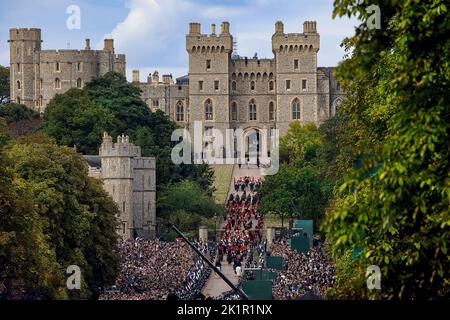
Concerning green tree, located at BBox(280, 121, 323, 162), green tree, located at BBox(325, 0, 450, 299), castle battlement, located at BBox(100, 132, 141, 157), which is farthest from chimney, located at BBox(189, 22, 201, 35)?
green tree, located at BBox(325, 0, 450, 299)

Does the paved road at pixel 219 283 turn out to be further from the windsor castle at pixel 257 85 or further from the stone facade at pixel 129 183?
the windsor castle at pixel 257 85

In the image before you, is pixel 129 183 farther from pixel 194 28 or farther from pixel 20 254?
pixel 194 28

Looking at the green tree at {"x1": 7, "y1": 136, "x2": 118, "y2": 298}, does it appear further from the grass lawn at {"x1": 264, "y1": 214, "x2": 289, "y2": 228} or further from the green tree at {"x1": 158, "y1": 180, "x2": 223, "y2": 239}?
the grass lawn at {"x1": 264, "y1": 214, "x2": 289, "y2": 228}

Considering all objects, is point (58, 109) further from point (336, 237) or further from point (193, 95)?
point (336, 237)

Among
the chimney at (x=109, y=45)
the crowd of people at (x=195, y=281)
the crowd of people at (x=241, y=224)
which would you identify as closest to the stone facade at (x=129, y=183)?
the crowd of people at (x=241, y=224)

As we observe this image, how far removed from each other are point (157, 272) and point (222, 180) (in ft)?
161

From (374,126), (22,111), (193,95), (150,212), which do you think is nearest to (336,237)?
(374,126)

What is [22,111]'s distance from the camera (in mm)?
120062

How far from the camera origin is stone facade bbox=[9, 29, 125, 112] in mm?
133375

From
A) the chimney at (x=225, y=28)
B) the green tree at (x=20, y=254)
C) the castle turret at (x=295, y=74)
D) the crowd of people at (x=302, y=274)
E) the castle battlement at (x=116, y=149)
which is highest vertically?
the chimney at (x=225, y=28)

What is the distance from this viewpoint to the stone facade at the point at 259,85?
128 m

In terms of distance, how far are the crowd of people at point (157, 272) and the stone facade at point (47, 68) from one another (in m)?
60.1

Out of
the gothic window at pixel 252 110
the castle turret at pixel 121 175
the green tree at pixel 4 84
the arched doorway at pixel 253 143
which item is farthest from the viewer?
the green tree at pixel 4 84

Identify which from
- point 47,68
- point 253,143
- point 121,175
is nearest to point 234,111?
point 253,143
